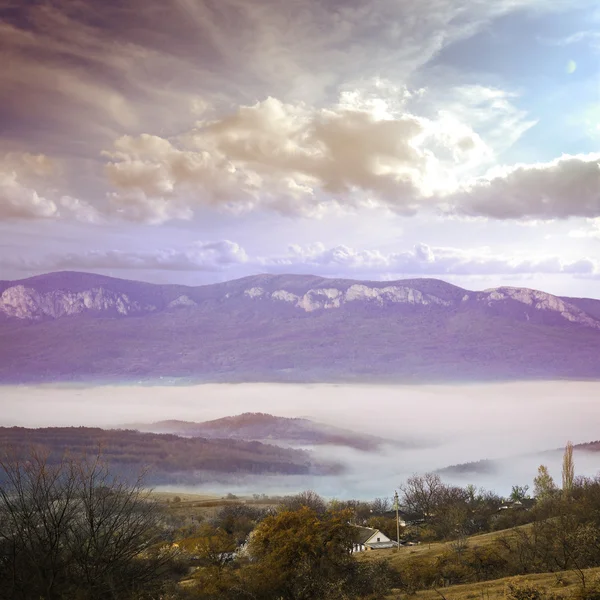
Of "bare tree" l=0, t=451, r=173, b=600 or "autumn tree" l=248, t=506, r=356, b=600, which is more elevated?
"bare tree" l=0, t=451, r=173, b=600

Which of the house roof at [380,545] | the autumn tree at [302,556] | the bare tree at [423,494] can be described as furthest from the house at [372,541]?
the autumn tree at [302,556]

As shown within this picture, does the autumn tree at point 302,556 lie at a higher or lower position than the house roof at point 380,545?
higher

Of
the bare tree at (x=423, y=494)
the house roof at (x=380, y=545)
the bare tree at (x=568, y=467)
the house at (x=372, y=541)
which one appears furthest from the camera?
the bare tree at (x=423, y=494)

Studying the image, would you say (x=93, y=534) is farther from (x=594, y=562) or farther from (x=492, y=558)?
(x=492, y=558)

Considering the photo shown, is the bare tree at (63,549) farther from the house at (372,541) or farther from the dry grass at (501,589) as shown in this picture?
the house at (372,541)

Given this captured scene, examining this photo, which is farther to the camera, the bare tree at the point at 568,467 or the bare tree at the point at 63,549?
the bare tree at the point at 568,467

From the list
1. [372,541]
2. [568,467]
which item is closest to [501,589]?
[372,541]

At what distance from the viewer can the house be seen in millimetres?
91188

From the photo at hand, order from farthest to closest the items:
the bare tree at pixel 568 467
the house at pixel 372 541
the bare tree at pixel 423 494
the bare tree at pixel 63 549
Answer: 1. the bare tree at pixel 423 494
2. the bare tree at pixel 568 467
3. the house at pixel 372 541
4. the bare tree at pixel 63 549

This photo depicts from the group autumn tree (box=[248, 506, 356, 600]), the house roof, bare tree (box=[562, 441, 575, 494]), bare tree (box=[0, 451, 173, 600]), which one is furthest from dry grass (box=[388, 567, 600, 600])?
bare tree (box=[562, 441, 575, 494])

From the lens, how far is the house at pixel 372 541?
9119cm

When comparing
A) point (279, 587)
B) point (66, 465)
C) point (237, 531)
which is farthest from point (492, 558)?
point (237, 531)

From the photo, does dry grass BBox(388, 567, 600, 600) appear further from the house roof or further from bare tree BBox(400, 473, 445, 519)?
bare tree BBox(400, 473, 445, 519)

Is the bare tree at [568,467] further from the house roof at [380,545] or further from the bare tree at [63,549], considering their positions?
the bare tree at [63,549]
